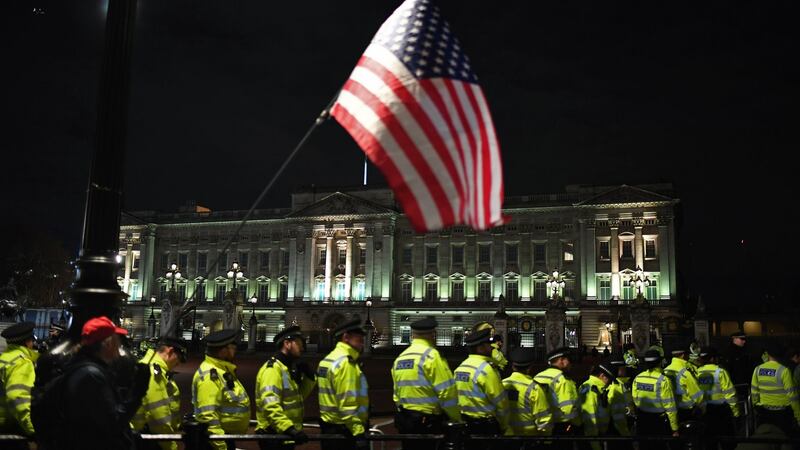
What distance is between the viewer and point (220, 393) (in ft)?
21.4

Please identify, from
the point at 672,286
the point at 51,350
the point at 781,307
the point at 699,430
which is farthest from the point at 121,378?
the point at 781,307

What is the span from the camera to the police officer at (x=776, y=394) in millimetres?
10078

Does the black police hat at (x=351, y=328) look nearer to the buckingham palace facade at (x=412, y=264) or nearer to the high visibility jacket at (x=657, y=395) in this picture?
the high visibility jacket at (x=657, y=395)

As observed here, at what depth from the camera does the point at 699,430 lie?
723 cm

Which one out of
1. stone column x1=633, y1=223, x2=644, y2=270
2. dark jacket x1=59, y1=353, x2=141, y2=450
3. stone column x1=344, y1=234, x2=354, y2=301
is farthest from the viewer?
stone column x1=344, y1=234, x2=354, y2=301

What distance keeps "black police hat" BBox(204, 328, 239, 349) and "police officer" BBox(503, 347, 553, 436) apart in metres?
2.96

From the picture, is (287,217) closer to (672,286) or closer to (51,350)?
(672,286)

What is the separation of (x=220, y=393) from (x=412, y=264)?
65.3 meters

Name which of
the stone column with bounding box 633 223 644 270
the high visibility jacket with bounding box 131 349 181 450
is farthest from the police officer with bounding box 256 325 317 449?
the stone column with bounding box 633 223 644 270

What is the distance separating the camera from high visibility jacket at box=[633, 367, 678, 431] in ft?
29.6

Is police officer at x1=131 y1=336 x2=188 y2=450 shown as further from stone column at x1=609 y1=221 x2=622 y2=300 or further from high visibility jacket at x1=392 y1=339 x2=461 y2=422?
stone column at x1=609 y1=221 x2=622 y2=300

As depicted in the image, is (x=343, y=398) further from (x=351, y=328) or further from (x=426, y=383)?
(x=426, y=383)

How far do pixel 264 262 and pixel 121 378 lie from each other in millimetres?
73336

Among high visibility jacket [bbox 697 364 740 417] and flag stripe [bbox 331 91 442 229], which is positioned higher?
flag stripe [bbox 331 91 442 229]
